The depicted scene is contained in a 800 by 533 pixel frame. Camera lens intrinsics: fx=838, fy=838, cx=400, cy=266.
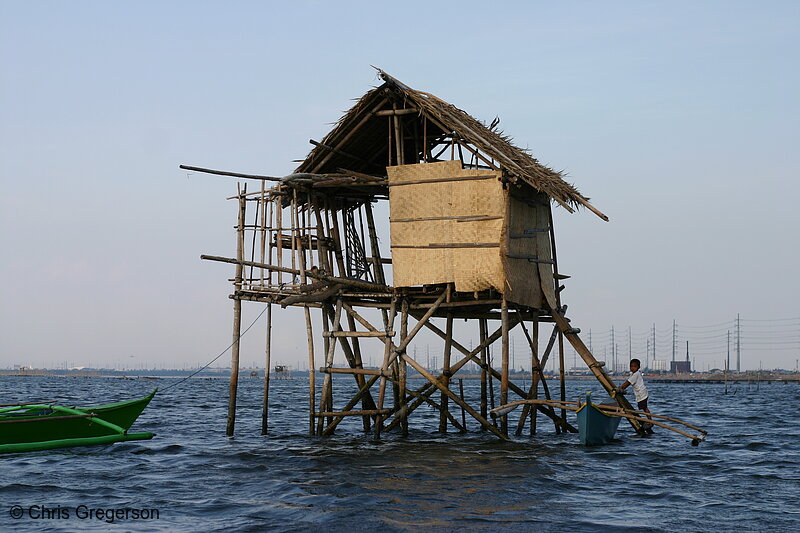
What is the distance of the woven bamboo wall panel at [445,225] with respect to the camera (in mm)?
19438

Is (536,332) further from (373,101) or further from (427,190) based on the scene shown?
(373,101)

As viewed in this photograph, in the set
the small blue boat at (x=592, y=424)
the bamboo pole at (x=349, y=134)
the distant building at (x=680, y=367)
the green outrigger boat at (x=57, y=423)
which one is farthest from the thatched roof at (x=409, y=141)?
the distant building at (x=680, y=367)

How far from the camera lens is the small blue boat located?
19.9 m

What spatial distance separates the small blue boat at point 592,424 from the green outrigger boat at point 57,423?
10.4 meters

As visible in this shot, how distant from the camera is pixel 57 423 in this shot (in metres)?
17.7

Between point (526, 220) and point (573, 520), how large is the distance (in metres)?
9.82

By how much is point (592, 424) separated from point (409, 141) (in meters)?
8.81

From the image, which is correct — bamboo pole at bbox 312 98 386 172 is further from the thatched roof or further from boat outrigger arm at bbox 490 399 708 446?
boat outrigger arm at bbox 490 399 708 446

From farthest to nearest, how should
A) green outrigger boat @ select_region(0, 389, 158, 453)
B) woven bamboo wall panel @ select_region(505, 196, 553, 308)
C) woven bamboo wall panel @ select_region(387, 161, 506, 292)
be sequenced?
woven bamboo wall panel @ select_region(505, 196, 553, 308) → woven bamboo wall panel @ select_region(387, 161, 506, 292) → green outrigger boat @ select_region(0, 389, 158, 453)

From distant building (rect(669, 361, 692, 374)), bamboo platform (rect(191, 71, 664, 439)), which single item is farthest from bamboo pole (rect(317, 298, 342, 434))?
distant building (rect(669, 361, 692, 374))

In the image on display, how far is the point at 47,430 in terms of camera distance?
17578 mm

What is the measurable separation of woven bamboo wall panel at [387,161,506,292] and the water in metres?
4.08

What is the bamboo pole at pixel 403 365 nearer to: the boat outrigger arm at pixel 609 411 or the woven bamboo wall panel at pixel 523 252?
the boat outrigger arm at pixel 609 411

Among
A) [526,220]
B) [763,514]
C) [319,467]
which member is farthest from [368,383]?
[763,514]
